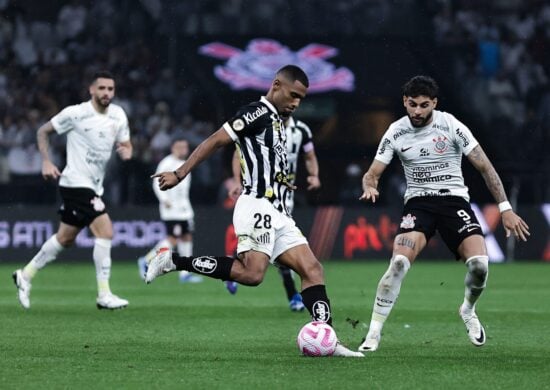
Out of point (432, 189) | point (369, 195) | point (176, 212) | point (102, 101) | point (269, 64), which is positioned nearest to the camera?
point (369, 195)

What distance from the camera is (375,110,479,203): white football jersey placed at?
32.6 feet

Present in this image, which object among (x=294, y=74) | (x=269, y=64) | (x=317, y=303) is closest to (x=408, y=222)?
(x=317, y=303)

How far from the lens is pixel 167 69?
83.6 feet

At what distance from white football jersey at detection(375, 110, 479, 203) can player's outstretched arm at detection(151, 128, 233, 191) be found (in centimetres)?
146

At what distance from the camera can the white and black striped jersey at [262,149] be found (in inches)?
361

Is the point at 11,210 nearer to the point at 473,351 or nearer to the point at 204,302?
the point at 204,302

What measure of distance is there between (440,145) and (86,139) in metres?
5.06

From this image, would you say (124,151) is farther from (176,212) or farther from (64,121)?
(176,212)

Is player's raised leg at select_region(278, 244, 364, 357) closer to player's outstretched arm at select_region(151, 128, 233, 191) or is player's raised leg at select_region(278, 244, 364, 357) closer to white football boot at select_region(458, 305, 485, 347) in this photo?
player's outstretched arm at select_region(151, 128, 233, 191)

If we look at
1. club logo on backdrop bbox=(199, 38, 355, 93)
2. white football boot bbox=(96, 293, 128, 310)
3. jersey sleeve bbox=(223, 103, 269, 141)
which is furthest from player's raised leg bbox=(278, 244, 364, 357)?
club logo on backdrop bbox=(199, 38, 355, 93)

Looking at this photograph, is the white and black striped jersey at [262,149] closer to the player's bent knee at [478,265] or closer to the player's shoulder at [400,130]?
the player's shoulder at [400,130]

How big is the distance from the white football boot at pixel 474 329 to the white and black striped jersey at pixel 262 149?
6.11 ft

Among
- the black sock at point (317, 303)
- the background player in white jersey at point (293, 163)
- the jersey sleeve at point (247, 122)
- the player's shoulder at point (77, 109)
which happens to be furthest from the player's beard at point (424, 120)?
the player's shoulder at point (77, 109)

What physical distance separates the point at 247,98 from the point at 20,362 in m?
17.3
